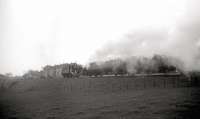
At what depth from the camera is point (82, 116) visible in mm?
26984

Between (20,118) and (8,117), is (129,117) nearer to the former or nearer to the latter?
(20,118)

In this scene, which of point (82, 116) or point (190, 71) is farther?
point (190, 71)

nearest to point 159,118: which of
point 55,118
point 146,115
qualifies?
point 146,115

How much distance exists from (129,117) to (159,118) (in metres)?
3.97

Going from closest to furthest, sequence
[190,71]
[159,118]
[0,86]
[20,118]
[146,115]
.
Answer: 1. [159,118]
2. [146,115]
3. [20,118]
4. [0,86]
5. [190,71]

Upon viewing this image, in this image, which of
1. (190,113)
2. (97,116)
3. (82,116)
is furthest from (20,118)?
(190,113)

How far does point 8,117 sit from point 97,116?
13.9 m

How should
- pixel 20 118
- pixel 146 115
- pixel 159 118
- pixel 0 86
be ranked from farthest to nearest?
pixel 0 86, pixel 20 118, pixel 146 115, pixel 159 118

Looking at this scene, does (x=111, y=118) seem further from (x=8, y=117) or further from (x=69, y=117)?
(x=8, y=117)

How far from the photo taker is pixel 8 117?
2823 centimetres

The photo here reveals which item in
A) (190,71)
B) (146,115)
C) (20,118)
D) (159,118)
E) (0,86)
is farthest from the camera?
(190,71)

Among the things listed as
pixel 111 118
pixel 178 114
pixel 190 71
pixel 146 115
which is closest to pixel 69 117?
pixel 111 118

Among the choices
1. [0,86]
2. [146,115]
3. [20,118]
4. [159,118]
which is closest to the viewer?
[159,118]

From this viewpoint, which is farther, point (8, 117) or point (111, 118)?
point (8, 117)
